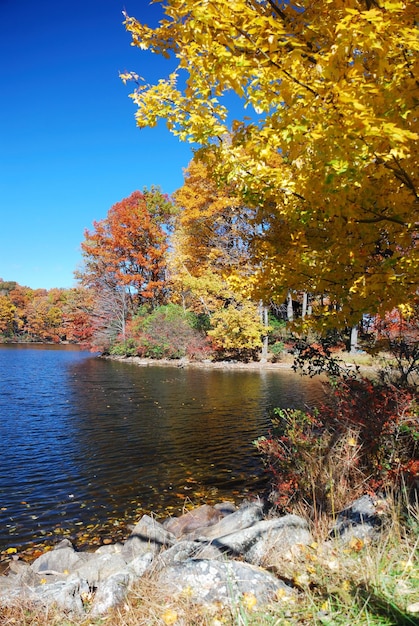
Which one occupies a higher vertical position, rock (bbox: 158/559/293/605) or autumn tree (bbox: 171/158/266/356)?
autumn tree (bbox: 171/158/266/356)

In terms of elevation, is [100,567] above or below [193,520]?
above

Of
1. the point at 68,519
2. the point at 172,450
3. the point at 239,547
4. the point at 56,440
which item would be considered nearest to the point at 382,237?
the point at 239,547

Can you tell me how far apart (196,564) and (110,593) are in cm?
70

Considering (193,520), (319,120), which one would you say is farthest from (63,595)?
(319,120)

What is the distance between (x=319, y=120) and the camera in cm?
282

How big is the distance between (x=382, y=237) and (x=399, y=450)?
2410mm

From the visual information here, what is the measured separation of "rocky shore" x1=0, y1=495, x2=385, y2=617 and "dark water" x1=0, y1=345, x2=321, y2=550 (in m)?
1.11

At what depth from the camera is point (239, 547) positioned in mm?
4086

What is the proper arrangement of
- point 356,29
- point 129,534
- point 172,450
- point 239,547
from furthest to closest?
point 172,450 < point 129,534 < point 239,547 < point 356,29

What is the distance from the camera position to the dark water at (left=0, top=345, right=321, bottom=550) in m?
6.91

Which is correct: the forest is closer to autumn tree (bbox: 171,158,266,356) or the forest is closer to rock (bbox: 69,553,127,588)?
rock (bbox: 69,553,127,588)

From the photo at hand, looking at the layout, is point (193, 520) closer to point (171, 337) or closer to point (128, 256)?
point (171, 337)

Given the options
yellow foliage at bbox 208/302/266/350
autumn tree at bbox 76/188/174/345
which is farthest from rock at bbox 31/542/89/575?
autumn tree at bbox 76/188/174/345

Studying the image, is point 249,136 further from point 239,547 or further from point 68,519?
point 68,519
